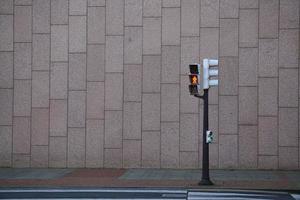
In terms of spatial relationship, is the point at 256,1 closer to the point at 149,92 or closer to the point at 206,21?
the point at 206,21

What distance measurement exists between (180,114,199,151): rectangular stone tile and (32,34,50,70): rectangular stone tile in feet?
19.7

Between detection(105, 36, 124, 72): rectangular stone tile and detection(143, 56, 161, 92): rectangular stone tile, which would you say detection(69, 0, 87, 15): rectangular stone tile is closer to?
detection(105, 36, 124, 72): rectangular stone tile

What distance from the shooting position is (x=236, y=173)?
69.1ft

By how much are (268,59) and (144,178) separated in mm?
6927

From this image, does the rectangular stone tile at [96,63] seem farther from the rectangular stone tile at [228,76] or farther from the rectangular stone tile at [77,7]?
the rectangular stone tile at [228,76]

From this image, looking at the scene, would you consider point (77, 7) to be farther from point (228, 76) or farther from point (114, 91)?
point (228, 76)

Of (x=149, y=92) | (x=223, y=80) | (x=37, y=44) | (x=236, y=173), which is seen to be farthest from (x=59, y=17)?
(x=236, y=173)

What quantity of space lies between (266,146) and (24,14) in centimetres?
1110

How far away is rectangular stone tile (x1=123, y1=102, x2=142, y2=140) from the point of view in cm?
2261

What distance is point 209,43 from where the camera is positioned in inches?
880

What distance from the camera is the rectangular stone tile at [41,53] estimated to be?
23.1 metres

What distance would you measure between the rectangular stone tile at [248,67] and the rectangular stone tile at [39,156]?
833 cm

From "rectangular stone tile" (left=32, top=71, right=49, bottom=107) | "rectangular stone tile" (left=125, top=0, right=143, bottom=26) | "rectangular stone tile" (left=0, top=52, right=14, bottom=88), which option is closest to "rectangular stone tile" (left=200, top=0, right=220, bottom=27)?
"rectangular stone tile" (left=125, top=0, right=143, bottom=26)

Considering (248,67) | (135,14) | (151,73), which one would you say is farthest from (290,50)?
(135,14)
